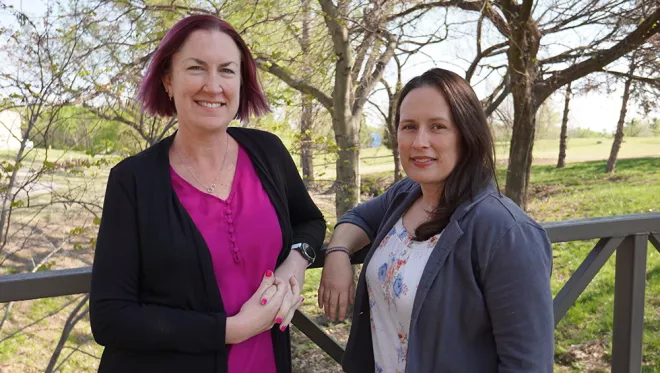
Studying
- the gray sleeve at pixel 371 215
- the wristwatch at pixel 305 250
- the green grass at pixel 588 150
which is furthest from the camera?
the green grass at pixel 588 150

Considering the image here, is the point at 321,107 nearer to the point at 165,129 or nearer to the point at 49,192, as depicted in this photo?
the point at 165,129

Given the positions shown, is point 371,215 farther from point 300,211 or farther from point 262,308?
point 262,308

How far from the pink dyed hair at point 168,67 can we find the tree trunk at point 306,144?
5.12 m

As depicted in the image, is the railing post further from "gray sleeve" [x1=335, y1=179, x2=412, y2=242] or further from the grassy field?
the grassy field

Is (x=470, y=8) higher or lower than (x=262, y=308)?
higher

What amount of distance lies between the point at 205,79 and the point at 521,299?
1003mm

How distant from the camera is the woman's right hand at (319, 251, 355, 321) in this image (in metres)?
1.83

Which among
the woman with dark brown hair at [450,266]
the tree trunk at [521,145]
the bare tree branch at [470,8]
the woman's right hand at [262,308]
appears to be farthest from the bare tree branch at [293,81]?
the woman's right hand at [262,308]

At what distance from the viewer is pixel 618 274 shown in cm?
256

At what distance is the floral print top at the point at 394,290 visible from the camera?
5.09 ft

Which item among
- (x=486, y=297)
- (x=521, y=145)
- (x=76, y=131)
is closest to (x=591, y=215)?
(x=521, y=145)

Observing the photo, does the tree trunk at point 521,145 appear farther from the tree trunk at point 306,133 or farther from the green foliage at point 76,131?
the green foliage at point 76,131

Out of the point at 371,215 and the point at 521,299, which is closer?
the point at 521,299

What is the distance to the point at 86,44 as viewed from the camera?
19.2ft
